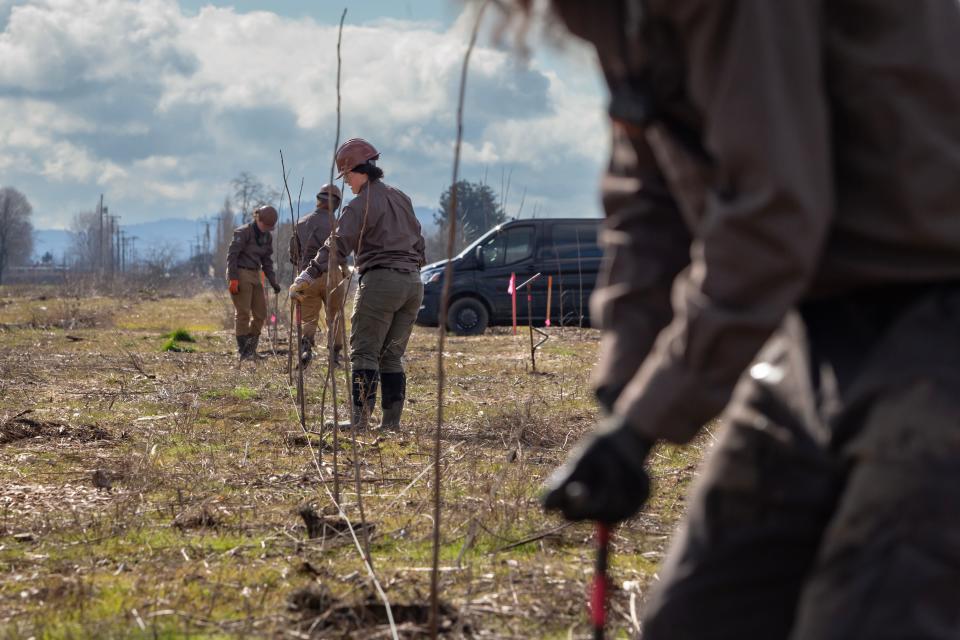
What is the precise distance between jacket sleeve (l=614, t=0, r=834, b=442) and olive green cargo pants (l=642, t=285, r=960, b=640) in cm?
14

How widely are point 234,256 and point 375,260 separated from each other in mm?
7090

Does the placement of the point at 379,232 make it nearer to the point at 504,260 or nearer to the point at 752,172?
the point at 752,172

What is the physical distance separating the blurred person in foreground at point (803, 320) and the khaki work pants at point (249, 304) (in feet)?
42.8

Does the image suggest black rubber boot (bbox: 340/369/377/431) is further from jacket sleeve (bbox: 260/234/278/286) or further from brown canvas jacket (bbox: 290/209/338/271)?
jacket sleeve (bbox: 260/234/278/286)

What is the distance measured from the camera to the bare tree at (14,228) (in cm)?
12094

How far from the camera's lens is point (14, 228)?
13950 centimetres

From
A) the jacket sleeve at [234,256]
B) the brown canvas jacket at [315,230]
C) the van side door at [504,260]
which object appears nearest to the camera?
the brown canvas jacket at [315,230]

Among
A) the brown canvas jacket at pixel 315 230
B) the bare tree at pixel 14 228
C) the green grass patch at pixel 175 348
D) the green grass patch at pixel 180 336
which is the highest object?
the bare tree at pixel 14 228

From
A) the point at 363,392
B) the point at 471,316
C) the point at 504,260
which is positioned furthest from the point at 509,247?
the point at 363,392

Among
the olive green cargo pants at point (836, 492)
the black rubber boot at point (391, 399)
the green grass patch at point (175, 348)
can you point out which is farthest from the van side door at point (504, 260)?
the olive green cargo pants at point (836, 492)

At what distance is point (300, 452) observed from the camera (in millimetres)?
7113

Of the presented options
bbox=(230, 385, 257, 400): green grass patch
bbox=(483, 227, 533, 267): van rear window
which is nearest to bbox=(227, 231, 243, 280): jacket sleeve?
bbox=(230, 385, 257, 400): green grass patch

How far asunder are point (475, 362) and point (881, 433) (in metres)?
12.6

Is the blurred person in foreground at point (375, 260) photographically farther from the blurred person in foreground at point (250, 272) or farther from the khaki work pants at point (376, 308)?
the blurred person in foreground at point (250, 272)
